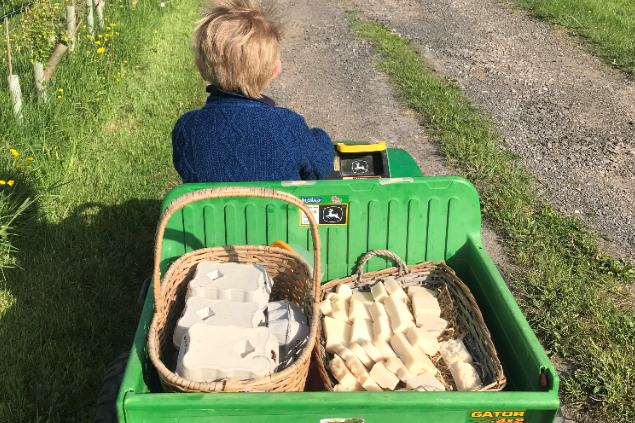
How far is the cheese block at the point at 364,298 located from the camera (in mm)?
2516

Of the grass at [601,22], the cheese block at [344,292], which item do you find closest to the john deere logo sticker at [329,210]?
the cheese block at [344,292]

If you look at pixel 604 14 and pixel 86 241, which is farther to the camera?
pixel 604 14

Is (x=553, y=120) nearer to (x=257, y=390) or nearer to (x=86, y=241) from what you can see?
(x=86, y=241)

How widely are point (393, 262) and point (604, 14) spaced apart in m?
6.68

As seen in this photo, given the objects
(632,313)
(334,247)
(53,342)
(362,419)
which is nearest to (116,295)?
(53,342)

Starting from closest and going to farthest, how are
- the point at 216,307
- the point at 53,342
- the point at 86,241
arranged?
the point at 216,307 < the point at 53,342 < the point at 86,241

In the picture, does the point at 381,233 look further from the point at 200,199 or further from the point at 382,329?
A: the point at 200,199

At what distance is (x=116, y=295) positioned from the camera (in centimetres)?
330

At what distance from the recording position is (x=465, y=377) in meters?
2.18

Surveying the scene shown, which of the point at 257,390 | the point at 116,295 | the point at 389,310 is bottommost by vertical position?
the point at 116,295

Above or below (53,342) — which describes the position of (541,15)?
above

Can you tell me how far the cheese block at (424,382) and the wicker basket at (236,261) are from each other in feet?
1.24

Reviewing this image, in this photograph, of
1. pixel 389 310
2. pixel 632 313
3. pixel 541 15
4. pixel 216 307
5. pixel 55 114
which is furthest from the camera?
pixel 541 15

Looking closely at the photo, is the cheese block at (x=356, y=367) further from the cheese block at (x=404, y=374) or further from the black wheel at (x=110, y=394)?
the black wheel at (x=110, y=394)
